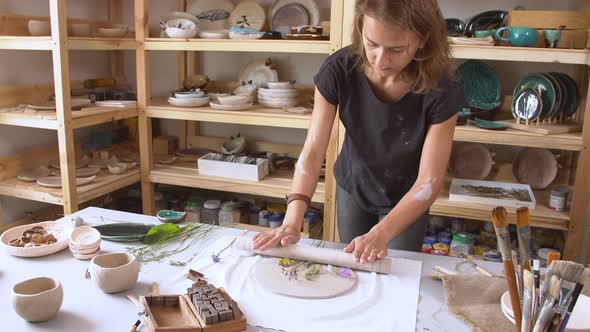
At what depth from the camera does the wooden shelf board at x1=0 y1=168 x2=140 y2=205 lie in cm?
248

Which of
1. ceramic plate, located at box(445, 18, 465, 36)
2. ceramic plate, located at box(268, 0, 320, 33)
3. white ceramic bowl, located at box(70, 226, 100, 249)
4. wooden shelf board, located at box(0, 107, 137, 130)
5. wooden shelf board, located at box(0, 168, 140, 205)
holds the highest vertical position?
ceramic plate, located at box(268, 0, 320, 33)

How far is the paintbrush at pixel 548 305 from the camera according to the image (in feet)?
2.44

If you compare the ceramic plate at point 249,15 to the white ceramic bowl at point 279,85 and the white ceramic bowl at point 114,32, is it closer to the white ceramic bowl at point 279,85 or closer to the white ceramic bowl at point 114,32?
the white ceramic bowl at point 279,85

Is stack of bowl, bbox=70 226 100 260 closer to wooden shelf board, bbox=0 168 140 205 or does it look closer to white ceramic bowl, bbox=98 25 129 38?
wooden shelf board, bbox=0 168 140 205

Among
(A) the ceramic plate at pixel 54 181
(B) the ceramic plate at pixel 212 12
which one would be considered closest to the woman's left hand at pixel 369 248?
(A) the ceramic plate at pixel 54 181

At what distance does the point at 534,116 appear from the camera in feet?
7.45

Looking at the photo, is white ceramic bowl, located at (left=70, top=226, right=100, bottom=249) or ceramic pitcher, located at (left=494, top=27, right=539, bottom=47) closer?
white ceramic bowl, located at (left=70, top=226, right=100, bottom=249)

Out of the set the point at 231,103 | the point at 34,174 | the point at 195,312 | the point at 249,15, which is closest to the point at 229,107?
the point at 231,103

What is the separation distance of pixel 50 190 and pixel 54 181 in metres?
0.08

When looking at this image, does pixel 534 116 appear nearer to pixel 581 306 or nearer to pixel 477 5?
pixel 477 5

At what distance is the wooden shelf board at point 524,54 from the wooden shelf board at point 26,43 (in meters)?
1.79

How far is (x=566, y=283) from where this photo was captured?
2.41 feet

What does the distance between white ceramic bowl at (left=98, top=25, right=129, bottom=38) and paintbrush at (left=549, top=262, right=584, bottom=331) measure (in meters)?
2.55

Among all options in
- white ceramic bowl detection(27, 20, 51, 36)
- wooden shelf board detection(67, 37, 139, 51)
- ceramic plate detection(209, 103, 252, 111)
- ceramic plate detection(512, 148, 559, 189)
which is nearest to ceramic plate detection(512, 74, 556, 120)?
ceramic plate detection(512, 148, 559, 189)
